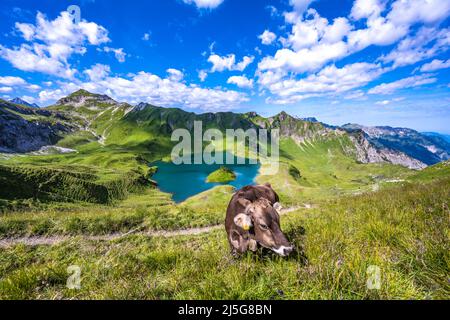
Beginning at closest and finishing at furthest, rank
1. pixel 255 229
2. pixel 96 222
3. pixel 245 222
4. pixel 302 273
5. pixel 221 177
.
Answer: pixel 302 273, pixel 245 222, pixel 255 229, pixel 96 222, pixel 221 177

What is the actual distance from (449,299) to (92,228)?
16547 mm

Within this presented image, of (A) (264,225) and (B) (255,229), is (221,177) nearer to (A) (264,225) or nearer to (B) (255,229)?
(B) (255,229)

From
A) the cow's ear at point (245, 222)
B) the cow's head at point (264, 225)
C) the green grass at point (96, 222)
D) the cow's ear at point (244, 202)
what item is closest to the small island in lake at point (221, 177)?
the green grass at point (96, 222)

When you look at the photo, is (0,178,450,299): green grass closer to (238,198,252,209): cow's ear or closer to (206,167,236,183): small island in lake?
(238,198,252,209): cow's ear

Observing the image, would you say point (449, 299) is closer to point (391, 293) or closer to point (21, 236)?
point (391, 293)

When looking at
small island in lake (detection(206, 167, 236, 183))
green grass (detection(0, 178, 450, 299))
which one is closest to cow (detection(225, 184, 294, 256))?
green grass (detection(0, 178, 450, 299))

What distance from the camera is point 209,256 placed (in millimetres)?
4934

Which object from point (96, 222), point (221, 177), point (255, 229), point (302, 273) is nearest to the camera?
point (302, 273)

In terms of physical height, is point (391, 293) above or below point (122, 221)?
above

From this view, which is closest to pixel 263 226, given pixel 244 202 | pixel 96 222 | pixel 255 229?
pixel 255 229

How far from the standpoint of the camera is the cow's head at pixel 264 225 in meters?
5.24

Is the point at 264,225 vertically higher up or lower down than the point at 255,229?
higher up

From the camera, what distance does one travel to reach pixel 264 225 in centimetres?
585
